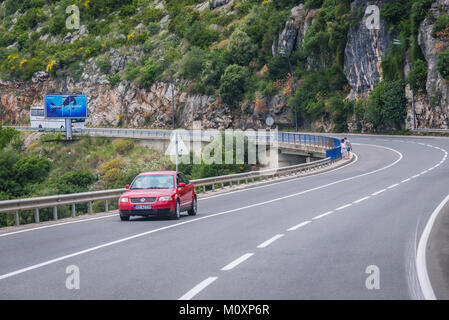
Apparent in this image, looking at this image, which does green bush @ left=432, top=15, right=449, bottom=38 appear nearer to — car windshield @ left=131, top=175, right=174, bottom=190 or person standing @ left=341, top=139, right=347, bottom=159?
person standing @ left=341, top=139, right=347, bottom=159

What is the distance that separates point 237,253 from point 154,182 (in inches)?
326

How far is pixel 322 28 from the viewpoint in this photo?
276 feet

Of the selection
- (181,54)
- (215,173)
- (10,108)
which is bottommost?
(215,173)

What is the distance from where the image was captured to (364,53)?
2926 inches

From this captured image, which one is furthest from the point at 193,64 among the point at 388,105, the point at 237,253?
the point at 237,253

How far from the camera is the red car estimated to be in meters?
16.9

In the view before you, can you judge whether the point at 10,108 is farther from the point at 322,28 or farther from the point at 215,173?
the point at 215,173

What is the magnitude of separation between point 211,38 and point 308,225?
333 ft

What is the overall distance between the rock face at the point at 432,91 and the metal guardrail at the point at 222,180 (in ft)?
49.7

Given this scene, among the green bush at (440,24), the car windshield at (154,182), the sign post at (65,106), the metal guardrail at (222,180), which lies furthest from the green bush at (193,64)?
the car windshield at (154,182)

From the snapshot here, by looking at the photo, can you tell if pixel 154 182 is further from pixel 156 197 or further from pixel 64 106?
pixel 64 106

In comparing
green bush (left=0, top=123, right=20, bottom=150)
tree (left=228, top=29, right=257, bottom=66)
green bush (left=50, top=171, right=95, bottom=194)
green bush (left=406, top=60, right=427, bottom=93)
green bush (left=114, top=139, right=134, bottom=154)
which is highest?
tree (left=228, top=29, right=257, bottom=66)

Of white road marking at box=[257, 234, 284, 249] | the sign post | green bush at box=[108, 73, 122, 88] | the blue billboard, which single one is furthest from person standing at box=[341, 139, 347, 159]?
green bush at box=[108, 73, 122, 88]
